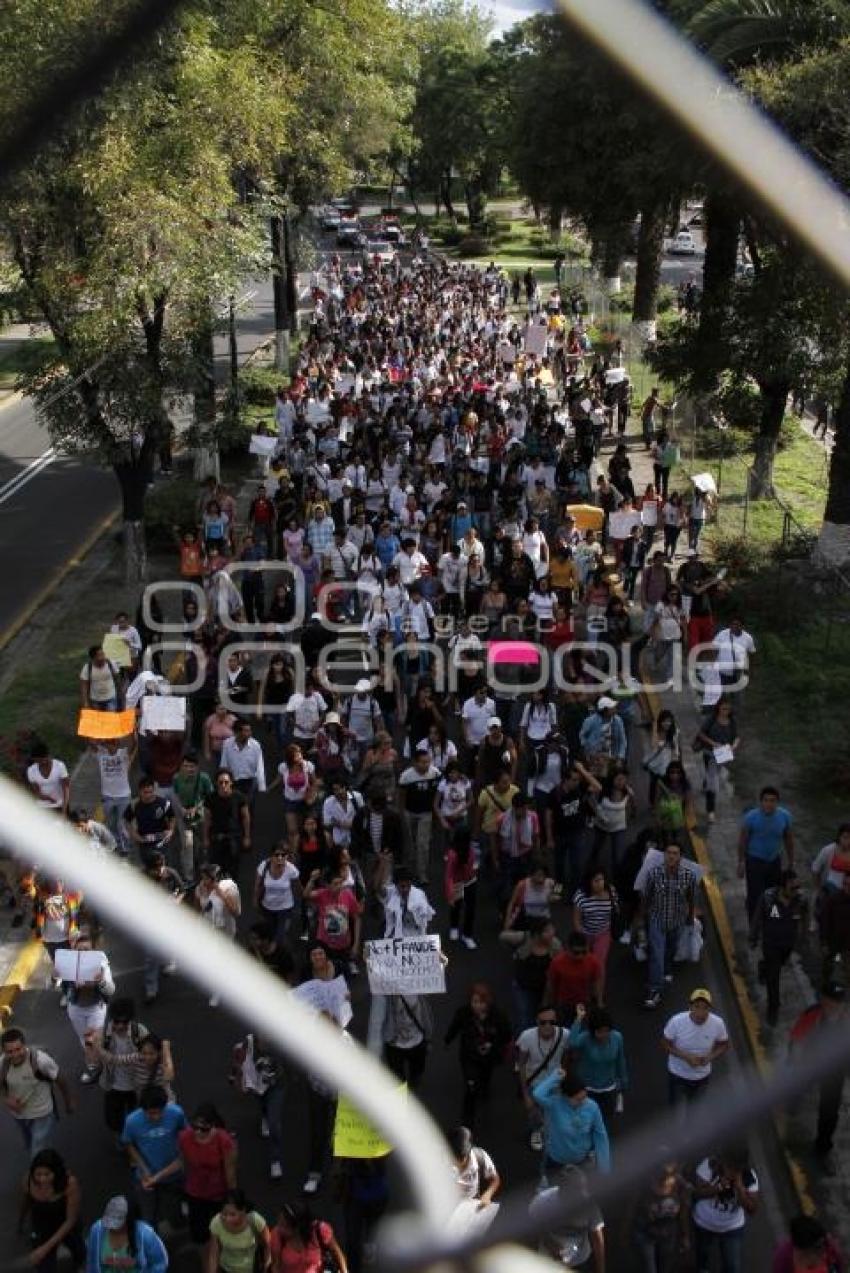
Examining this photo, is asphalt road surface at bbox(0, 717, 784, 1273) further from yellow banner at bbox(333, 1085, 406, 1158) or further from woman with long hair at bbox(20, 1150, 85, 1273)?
yellow banner at bbox(333, 1085, 406, 1158)

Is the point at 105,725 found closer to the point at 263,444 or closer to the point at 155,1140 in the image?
the point at 155,1140

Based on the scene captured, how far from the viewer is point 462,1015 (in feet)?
27.3

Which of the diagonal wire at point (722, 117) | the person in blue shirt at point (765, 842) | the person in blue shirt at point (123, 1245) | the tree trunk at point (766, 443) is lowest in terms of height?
the tree trunk at point (766, 443)

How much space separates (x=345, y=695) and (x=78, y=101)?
1209 cm

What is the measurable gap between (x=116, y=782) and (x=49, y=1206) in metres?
5.06

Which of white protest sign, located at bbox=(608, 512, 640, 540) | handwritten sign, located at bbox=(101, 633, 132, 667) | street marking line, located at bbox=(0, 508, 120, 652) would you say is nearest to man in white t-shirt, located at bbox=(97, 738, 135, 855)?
handwritten sign, located at bbox=(101, 633, 132, 667)

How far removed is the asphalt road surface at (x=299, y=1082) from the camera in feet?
26.8

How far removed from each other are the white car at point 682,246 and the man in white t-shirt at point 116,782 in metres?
66.2

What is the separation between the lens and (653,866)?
9.76 meters

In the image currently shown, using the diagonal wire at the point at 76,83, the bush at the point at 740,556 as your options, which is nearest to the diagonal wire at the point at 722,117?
the diagonal wire at the point at 76,83

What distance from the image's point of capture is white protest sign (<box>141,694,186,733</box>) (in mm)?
11758

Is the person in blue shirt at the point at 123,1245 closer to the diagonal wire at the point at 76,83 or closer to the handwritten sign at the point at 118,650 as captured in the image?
the diagonal wire at the point at 76,83

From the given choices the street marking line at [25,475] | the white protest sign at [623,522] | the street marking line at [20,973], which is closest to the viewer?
the street marking line at [20,973]

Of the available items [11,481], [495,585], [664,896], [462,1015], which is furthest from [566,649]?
[11,481]
